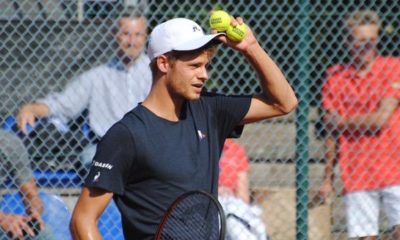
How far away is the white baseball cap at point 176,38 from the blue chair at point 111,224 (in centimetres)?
230

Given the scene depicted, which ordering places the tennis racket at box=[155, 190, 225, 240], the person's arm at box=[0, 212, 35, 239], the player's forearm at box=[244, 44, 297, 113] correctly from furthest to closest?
the person's arm at box=[0, 212, 35, 239]
the player's forearm at box=[244, 44, 297, 113]
the tennis racket at box=[155, 190, 225, 240]

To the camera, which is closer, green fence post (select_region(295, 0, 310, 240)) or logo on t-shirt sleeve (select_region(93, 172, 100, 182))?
logo on t-shirt sleeve (select_region(93, 172, 100, 182))

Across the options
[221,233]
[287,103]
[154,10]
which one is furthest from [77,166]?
[221,233]

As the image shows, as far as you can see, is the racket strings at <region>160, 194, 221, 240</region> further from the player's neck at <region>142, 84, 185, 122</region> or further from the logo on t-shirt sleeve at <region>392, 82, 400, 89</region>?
the logo on t-shirt sleeve at <region>392, 82, 400, 89</region>

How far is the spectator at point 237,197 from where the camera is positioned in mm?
5591

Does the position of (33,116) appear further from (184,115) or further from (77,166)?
(184,115)

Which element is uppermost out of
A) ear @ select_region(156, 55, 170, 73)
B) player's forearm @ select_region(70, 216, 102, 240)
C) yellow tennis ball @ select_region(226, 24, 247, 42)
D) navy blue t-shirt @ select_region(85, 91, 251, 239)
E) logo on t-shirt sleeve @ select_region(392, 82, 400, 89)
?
yellow tennis ball @ select_region(226, 24, 247, 42)

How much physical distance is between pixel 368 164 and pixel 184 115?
8.02ft

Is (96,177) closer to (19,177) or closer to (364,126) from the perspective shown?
(19,177)

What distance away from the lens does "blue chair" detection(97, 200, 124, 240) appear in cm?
575

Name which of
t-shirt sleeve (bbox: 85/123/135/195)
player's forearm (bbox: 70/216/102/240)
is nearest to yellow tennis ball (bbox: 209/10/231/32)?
t-shirt sleeve (bbox: 85/123/135/195)

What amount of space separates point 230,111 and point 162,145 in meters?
0.43

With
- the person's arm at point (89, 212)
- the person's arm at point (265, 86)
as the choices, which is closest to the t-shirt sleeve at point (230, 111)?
the person's arm at point (265, 86)

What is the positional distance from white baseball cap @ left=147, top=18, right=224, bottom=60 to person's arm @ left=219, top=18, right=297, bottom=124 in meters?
0.16
